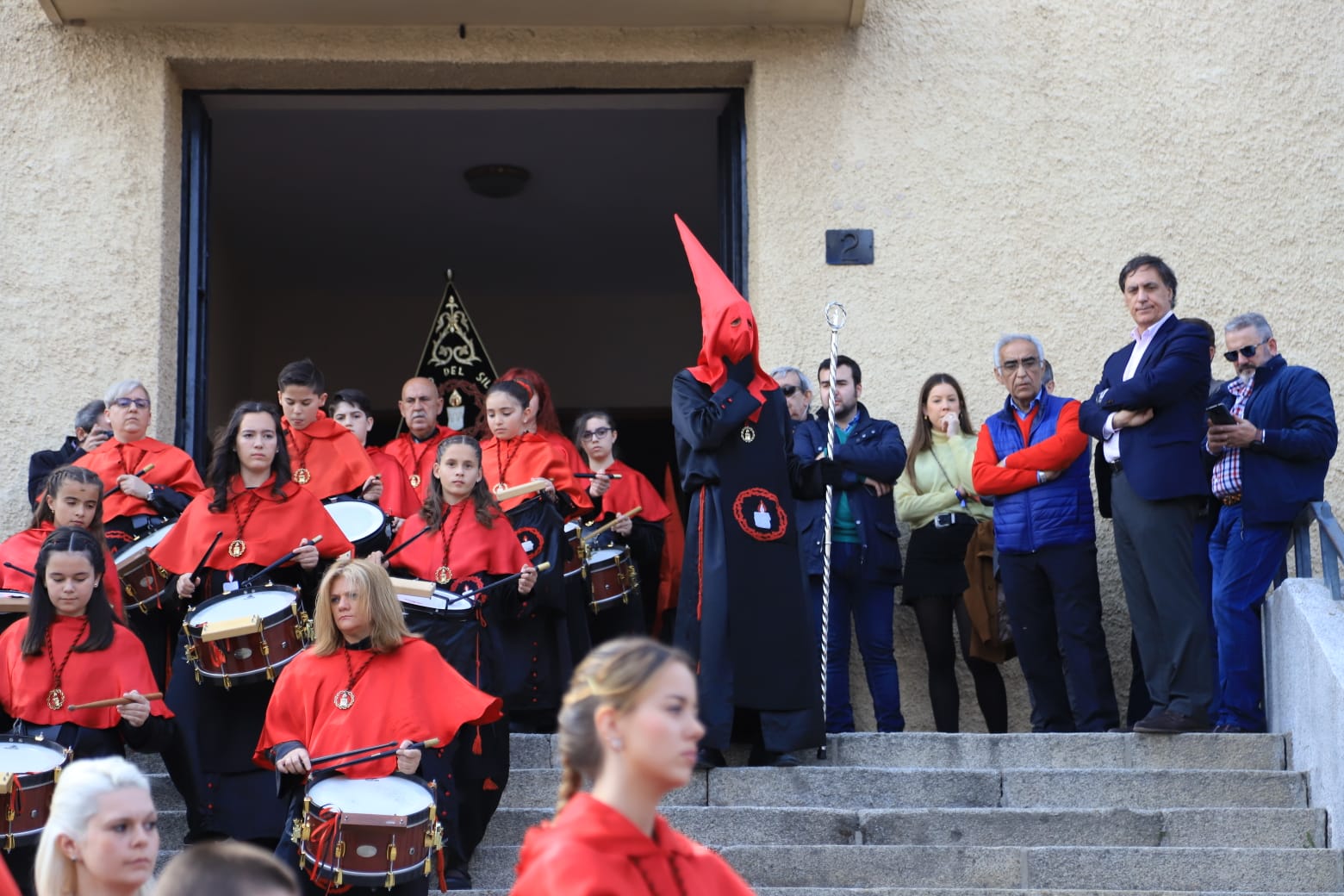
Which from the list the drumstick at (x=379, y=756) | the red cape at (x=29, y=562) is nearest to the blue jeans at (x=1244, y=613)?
the drumstick at (x=379, y=756)

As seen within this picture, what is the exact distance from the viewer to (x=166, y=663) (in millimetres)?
7953

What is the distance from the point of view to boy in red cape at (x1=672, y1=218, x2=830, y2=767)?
24.5 feet

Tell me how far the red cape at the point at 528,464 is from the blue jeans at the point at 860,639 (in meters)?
1.34

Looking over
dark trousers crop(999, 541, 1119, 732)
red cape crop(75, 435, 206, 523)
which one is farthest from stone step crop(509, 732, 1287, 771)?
red cape crop(75, 435, 206, 523)

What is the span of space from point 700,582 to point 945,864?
5.88 feet

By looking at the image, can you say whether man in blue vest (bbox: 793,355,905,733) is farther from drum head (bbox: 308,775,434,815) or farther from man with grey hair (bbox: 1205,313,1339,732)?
drum head (bbox: 308,775,434,815)

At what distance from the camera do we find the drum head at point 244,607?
6.81 m

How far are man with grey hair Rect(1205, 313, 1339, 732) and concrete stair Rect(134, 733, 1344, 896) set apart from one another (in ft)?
1.63

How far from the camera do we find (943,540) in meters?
8.56

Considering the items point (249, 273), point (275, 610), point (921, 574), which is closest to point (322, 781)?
point (275, 610)

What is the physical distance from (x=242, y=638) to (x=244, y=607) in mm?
125

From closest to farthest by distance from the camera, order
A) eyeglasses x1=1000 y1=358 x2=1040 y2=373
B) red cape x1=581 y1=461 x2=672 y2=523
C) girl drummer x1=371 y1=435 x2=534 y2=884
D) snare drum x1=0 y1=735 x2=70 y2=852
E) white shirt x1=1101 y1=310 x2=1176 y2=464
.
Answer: snare drum x1=0 y1=735 x2=70 y2=852
girl drummer x1=371 y1=435 x2=534 y2=884
white shirt x1=1101 y1=310 x2=1176 y2=464
eyeglasses x1=1000 y1=358 x2=1040 y2=373
red cape x1=581 y1=461 x2=672 y2=523

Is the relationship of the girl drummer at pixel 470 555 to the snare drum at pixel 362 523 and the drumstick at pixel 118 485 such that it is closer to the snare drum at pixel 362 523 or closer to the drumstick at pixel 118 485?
the snare drum at pixel 362 523

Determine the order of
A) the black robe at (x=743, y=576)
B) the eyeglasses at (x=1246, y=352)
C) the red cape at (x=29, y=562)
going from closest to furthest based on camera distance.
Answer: the red cape at (x=29, y=562), the black robe at (x=743, y=576), the eyeglasses at (x=1246, y=352)
